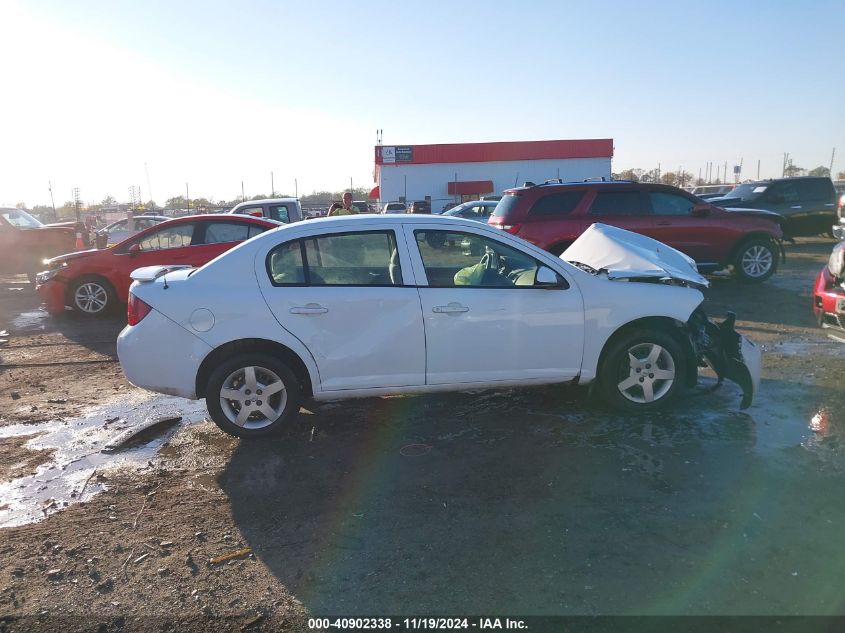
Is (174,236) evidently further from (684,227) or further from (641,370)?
(684,227)

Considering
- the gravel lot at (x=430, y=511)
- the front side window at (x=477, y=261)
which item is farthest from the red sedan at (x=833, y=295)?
the front side window at (x=477, y=261)

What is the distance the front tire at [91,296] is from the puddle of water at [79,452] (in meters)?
4.40

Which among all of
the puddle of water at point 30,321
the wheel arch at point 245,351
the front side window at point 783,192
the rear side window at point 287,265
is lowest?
the puddle of water at point 30,321

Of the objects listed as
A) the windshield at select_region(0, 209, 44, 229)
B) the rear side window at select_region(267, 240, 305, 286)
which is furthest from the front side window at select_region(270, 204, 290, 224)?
Result: the rear side window at select_region(267, 240, 305, 286)

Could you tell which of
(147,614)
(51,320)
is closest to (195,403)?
(147,614)

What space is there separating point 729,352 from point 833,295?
1412mm

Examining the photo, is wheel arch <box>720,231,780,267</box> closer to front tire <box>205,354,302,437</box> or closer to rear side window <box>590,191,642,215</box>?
rear side window <box>590,191,642,215</box>

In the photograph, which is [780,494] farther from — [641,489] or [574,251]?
[574,251]

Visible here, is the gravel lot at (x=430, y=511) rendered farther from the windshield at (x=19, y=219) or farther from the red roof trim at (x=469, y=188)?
the red roof trim at (x=469, y=188)

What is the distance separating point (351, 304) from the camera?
177 inches

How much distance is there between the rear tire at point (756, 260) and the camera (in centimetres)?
1057

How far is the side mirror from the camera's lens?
4.64 m

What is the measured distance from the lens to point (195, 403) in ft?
18.7

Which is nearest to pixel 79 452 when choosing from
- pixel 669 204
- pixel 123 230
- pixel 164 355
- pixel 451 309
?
pixel 164 355
